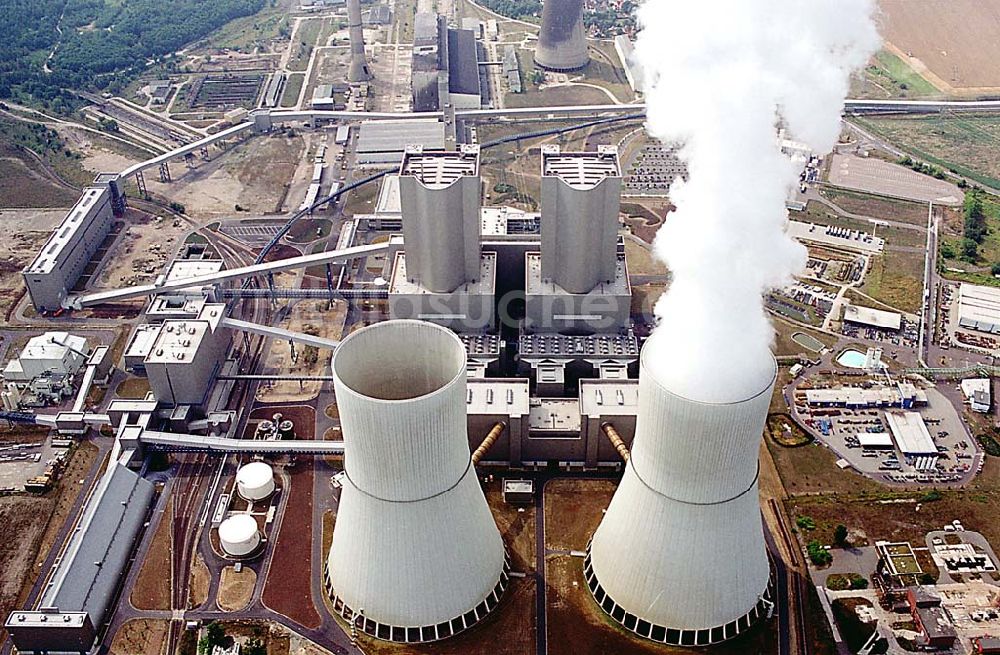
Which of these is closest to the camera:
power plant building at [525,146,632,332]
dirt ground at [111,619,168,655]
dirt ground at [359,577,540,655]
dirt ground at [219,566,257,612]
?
dirt ground at [359,577,540,655]

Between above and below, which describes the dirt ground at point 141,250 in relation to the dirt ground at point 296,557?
above

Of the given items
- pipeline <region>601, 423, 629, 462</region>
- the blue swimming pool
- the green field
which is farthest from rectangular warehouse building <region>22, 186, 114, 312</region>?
the green field

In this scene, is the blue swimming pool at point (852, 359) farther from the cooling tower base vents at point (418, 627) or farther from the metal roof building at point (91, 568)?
the metal roof building at point (91, 568)

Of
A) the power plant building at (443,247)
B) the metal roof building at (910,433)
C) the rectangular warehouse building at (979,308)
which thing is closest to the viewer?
the metal roof building at (910,433)

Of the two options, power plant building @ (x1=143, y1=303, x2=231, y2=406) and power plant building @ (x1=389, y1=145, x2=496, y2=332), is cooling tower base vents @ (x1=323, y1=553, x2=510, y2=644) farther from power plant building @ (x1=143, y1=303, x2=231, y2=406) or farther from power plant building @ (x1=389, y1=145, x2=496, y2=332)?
power plant building @ (x1=389, y1=145, x2=496, y2=332)

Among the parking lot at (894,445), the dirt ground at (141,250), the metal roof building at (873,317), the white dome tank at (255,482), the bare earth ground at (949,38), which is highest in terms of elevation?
the bare earth ground at (949,38)

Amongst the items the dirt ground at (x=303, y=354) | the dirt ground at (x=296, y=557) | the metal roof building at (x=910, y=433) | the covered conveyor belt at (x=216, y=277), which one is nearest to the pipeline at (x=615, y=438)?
the dirt ground at (x=296, y=557)

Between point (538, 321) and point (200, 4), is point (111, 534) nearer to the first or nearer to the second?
point (538, 321)
